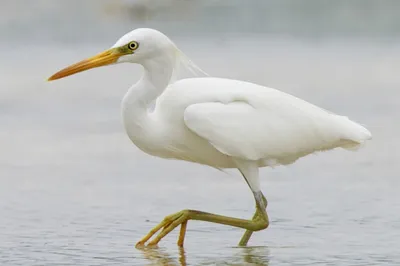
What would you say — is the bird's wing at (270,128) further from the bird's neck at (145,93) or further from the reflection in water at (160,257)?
the reflection in water at (160,257)

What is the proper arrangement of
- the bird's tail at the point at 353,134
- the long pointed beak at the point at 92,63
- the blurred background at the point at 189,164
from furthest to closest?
the bird's tail at the point at 353,134 < the blurred background at the point at 189,164 < the long pointed beak at the point at 92,63

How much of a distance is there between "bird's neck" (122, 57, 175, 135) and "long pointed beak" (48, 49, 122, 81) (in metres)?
0.22

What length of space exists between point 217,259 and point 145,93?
116 cm

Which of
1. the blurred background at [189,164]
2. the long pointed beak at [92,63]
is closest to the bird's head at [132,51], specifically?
the long pointed beak at [92,63]

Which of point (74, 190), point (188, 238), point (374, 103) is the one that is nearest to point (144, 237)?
point (188, 238)

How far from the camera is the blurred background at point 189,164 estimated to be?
26.2ft

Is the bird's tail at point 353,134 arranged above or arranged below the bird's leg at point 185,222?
above

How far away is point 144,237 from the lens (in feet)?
26.1

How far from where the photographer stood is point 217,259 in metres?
7.58

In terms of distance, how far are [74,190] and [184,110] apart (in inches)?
86.4

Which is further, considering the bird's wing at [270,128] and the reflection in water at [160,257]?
the bird's wing at [270,128]

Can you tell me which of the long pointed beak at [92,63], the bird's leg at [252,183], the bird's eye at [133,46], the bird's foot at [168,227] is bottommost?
the bird's foot at [168,227]

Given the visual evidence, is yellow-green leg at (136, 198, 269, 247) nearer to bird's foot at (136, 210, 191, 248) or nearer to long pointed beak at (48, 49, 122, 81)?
bird's foot at (136, 210, 191, 248)

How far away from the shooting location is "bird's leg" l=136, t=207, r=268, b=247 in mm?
7895
